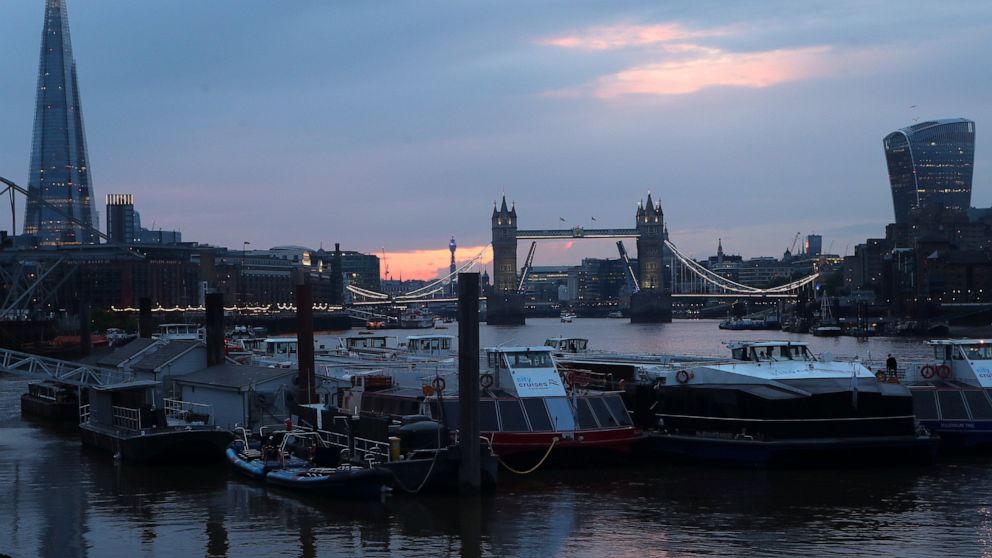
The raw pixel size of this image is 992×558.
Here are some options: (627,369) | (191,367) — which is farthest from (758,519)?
(191,367)

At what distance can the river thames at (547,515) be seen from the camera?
904 inches

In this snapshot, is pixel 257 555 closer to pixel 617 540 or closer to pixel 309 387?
pixel 617 540

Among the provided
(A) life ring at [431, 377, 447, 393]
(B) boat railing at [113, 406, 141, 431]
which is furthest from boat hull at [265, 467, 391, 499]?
(B) boat railing at [113, 406, 141, 431]

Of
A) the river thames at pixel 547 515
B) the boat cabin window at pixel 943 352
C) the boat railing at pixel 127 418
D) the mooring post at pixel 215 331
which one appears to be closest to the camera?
the river thames at pixel 547 515

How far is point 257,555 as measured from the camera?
22703 millimetres

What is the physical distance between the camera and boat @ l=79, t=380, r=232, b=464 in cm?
3212

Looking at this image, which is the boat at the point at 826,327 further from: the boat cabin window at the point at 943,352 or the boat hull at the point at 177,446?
the boat hull at the point at 177,446

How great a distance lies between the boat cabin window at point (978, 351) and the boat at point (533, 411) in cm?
974

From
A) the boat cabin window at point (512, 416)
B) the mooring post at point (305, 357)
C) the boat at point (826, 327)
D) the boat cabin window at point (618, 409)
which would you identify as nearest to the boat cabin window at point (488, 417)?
the boat cabin window at point (512, 416)

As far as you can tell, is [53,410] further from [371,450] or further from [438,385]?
[371,450]

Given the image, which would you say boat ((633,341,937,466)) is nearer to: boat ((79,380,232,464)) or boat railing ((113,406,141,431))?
boat ((79,380,232,464))

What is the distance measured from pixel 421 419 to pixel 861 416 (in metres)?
10.1

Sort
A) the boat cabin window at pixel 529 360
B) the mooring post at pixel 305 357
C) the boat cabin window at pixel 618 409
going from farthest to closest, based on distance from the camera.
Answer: the mooring post at pixel 305 357
the boat cabin window at pixel 529 360
the boat cabin window at pixel 618 409

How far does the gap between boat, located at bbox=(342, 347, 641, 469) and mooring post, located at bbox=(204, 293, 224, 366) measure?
7.35m
